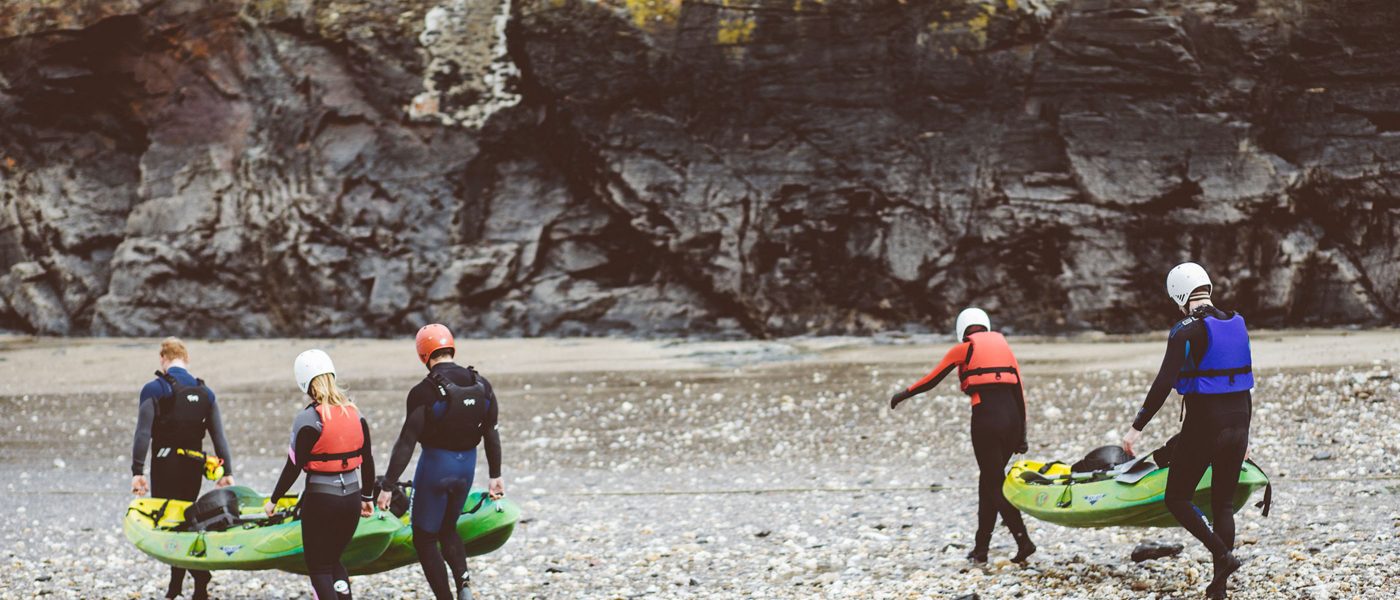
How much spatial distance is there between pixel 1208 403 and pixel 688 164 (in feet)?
88.7

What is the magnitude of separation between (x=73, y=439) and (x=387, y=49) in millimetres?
19243

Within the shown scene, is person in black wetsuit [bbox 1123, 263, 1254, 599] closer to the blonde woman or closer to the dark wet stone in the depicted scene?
the dark wet stone

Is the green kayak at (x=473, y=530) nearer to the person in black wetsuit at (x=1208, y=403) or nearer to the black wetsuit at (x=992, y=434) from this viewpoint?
the black wetsuit at (x=992, y=434)

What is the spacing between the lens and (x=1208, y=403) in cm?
775

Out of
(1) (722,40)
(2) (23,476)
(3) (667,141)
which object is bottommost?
(2) (23,476)

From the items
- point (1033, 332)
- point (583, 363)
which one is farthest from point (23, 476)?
point (1033, 332)

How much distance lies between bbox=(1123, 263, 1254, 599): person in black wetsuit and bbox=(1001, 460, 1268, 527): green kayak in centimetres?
25

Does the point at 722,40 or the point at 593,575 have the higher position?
the point at 722,40

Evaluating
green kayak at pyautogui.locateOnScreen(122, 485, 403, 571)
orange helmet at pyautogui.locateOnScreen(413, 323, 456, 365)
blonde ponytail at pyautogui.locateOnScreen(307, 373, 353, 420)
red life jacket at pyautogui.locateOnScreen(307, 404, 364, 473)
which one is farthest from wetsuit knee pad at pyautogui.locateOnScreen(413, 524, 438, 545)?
orange helmet at pyautogui.locateOnScreen(413, 323, 456, 365)

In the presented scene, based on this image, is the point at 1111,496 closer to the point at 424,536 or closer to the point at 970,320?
the point at 970,320

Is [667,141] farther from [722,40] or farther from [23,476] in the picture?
[23,476]

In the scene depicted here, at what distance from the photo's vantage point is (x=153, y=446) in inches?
378

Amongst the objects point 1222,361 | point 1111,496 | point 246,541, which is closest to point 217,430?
point 246,541

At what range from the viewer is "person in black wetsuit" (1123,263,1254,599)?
303 inches
